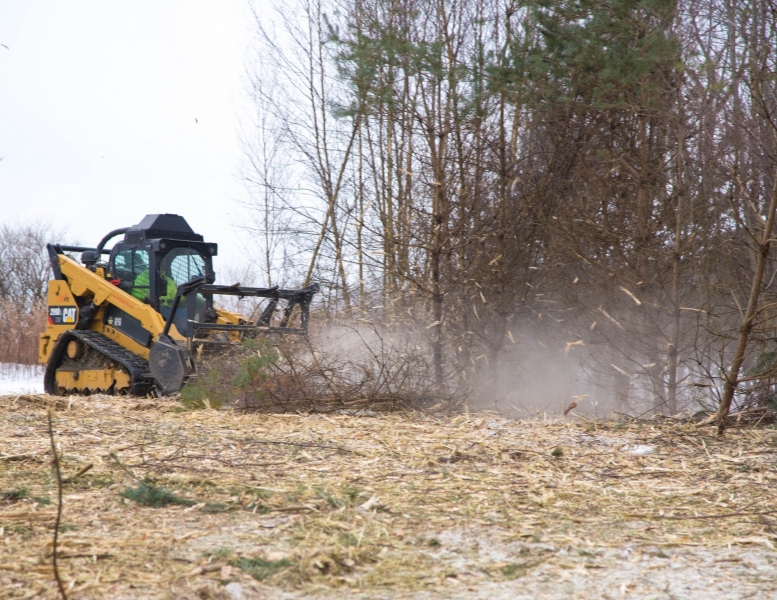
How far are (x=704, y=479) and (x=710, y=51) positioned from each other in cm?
538

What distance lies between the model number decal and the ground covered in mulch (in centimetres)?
619

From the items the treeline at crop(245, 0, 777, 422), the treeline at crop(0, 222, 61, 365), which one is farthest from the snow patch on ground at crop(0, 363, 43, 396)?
the treeline at crop(245, 0, 777, 422)

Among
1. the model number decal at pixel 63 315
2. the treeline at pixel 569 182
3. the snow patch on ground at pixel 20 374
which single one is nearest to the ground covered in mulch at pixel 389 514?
the treeline at pixel 569 182

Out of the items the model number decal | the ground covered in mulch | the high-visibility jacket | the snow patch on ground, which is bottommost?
the snow patch on ground

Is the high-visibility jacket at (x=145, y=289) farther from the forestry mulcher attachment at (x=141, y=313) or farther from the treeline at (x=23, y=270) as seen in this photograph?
the treeline at (x=23, y=270)

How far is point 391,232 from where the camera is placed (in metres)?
10.5

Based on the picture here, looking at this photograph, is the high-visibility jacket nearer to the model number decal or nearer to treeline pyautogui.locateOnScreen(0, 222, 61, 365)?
the model number decal

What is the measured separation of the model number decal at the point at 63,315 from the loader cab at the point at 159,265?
54cm

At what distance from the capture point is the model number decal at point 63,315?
39.5 ft

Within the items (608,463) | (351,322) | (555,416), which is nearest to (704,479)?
(608,463)

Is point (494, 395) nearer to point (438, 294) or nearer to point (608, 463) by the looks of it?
point (438, 294)

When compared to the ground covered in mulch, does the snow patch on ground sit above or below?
below

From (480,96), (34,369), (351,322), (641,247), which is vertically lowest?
(34,369)

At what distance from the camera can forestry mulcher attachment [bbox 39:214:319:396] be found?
33.9 ft
